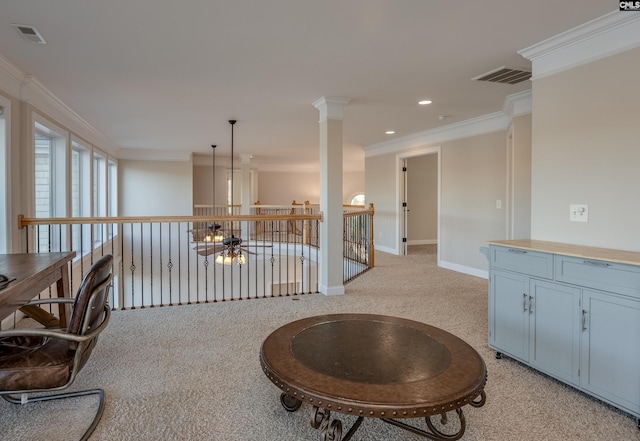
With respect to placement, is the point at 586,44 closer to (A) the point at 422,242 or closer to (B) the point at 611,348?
(B) the point at 611,348

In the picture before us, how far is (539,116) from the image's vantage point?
3088 mm

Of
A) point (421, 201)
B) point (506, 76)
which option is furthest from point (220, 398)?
point (421, 201)

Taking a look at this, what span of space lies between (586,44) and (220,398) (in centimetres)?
363

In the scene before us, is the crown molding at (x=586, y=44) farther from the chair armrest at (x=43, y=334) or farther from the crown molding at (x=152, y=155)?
the crown molding at (x=152, y=155)

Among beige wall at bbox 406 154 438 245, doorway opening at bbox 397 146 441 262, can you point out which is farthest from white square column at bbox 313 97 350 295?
beige wall at bbox 406 154 438 245

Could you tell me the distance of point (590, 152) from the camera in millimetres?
2723

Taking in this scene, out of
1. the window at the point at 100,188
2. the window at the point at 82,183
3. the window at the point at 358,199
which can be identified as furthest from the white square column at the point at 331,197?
the window at the point at 358,199

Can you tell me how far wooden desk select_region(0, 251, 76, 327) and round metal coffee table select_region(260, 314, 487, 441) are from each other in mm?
1341

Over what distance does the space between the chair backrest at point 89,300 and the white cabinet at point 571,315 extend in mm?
2715

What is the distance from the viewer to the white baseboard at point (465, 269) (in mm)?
5793

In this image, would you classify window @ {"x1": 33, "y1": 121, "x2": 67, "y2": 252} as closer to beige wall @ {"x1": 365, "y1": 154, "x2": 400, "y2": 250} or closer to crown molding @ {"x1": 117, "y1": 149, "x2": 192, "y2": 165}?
crown molding @ {"x1": 117, "y1": 149, "x2": 192, "y2": 165}

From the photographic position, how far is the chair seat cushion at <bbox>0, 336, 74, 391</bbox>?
1761mm

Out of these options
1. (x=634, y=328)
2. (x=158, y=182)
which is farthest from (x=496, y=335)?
(x=158, y=182)

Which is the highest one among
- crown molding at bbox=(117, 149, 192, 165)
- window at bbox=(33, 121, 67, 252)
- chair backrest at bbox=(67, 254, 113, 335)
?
crown molding at bbox=(117, 149, 192, 165)
